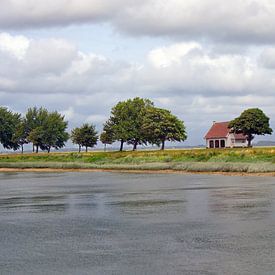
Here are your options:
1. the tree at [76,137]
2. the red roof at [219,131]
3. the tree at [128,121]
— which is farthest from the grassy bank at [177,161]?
the red roof at [219,131]

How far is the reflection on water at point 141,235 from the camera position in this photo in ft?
46.0

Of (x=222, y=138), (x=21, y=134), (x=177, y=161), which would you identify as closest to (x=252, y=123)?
(x=222, y=138)

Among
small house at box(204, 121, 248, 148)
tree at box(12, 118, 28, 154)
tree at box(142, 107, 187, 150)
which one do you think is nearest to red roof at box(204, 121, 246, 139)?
small house at box(204, 121, 248, 148)

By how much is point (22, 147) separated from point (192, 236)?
12256cm

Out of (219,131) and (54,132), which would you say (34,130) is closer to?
(54,132)

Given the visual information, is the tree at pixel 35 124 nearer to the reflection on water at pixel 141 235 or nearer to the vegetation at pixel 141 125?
the vegetation at pixel 141 125

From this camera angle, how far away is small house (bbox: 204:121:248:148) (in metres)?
120

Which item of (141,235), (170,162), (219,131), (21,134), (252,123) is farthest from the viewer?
(21,134)

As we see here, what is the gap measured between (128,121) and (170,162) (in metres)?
38.3

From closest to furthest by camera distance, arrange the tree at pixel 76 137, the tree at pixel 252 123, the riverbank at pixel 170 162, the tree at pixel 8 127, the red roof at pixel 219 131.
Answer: the riverbank at pixel 170 162 → the tree at pixel 252 123 → the red roof at pixel 219 131 → the tree at pixel 76 137 → the tree at pixel 8 127

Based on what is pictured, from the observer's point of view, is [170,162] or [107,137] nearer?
[170,162]

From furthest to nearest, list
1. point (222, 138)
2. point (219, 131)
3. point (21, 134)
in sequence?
point (21, 134)
point (219, 131)
point (222, 138)

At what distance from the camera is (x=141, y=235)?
739 inches

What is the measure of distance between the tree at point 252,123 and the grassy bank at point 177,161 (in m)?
19.2
